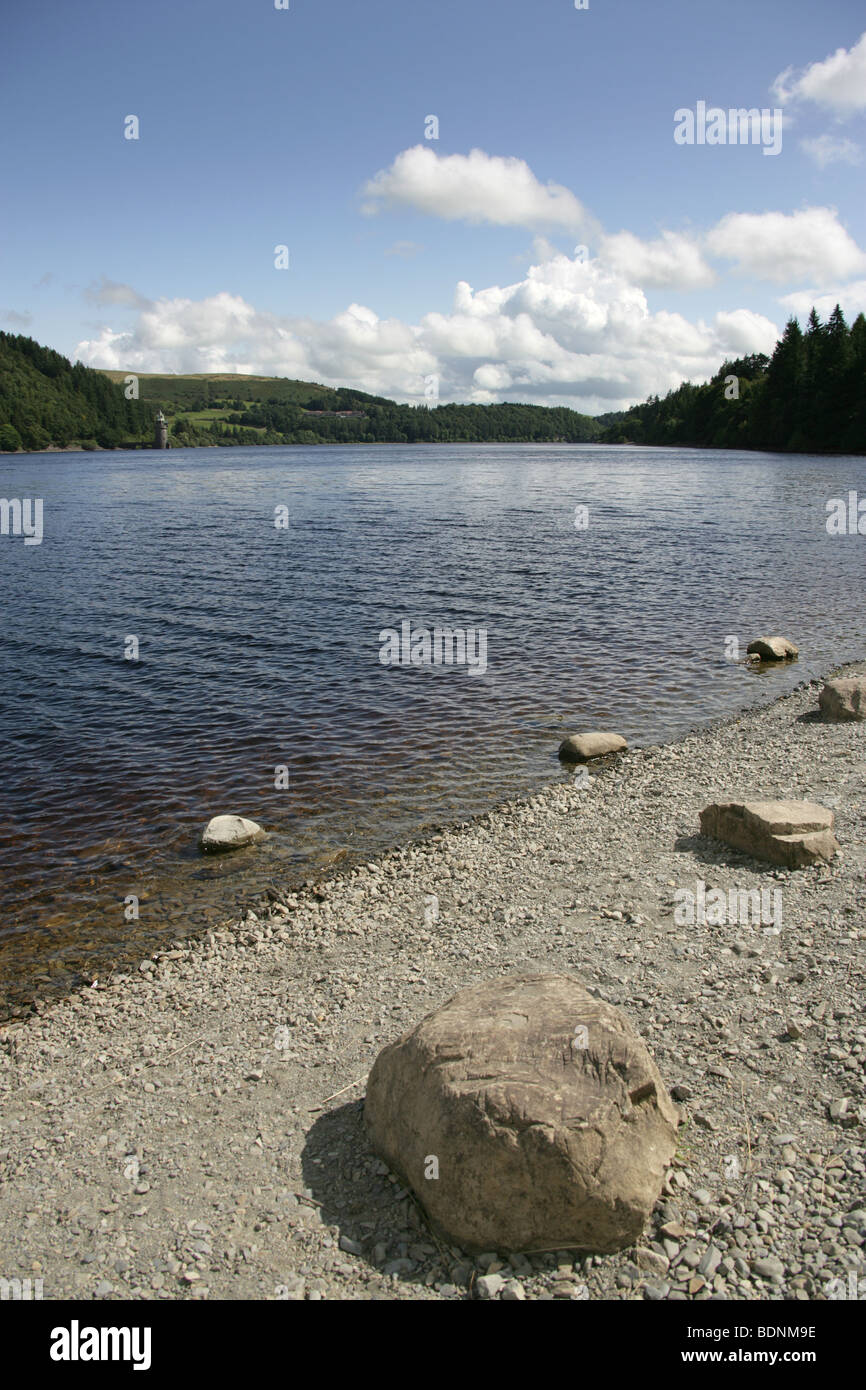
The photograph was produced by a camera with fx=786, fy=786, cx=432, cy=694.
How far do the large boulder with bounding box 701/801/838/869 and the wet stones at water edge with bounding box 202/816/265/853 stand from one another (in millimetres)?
8305

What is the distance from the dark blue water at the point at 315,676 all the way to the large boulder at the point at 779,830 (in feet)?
16.9

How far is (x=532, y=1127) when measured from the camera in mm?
6207

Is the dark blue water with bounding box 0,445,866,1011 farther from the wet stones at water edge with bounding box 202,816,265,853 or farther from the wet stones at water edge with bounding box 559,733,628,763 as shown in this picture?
the wet stones at water edge with bounding box 559,733,628,763

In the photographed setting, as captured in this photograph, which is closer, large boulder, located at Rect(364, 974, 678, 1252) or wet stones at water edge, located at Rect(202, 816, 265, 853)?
large boulder, located at Rect(364, 974, 678, 1252)


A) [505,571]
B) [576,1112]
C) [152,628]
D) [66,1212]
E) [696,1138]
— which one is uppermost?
[505,571]

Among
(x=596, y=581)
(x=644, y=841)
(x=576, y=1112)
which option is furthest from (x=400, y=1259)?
(x=596, y=581)

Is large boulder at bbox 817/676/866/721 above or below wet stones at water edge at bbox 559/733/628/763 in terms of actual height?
above

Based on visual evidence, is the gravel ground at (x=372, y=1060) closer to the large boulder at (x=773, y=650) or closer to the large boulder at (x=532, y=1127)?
the large boulder at (x=532, y=1127)

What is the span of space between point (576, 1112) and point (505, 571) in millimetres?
37386

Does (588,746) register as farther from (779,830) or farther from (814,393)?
(814,393)

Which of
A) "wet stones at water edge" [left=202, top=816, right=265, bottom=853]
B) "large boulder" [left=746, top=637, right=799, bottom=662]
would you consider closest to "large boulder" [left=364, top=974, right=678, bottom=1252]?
"wet stones at water edge" [left=202, top=816, right=265, bottom=853]

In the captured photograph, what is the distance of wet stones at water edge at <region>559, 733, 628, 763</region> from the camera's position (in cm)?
1833

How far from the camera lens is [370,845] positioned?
14.8 m
